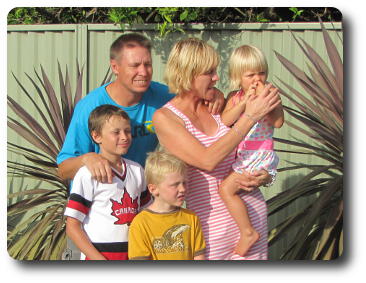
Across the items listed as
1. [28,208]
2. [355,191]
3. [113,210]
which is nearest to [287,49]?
[355,191]

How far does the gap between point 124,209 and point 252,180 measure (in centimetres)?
68

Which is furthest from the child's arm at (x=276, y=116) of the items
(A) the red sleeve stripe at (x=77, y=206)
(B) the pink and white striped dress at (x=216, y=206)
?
(A) the red sleeve stripe at (x=77, y=206)

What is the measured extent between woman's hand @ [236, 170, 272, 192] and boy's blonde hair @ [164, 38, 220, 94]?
1.76ft

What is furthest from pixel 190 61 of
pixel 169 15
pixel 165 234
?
pixel 165 234


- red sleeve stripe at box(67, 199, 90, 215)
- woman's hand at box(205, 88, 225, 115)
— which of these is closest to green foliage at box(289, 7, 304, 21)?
woman's hand at box(205, 88, 225, 115)

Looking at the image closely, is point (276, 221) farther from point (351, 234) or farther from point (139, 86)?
point (139, 86)

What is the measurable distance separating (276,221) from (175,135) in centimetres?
133

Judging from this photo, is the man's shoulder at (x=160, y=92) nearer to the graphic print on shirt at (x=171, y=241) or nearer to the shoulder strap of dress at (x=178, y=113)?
the shoulder strap of dress at (x=178, y=113)

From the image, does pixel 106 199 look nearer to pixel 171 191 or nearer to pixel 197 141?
pixel 171 191

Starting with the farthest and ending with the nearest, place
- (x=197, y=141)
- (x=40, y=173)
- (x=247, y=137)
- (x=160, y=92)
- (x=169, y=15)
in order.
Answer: (x=40, y=173)
(x=169, y=15)
(x=160, y=92)
(x=247, y=137)
(x=197, y=141)

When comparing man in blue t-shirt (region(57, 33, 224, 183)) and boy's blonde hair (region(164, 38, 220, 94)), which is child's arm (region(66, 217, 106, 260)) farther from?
boy's blonde hair (region(164, 38, 220, 94))

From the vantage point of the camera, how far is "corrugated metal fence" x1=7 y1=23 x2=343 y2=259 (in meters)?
4.17

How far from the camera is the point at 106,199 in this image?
3.49 m

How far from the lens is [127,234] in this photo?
3.55 meters
